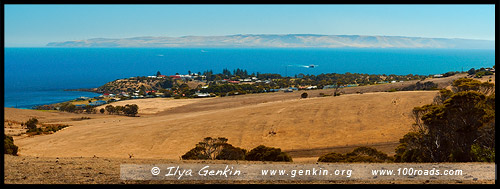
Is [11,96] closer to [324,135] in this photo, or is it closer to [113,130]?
[113,130]

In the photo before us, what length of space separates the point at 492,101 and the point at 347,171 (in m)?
10.9

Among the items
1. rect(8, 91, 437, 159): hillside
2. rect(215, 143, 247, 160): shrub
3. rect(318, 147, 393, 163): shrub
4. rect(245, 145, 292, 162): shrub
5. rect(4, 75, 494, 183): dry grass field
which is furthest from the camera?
rect(8, 91, 437, 159): hillside

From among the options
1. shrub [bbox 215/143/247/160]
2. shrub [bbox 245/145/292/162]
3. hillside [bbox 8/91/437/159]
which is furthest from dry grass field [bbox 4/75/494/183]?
shrub [bbox 215/143/247/160]

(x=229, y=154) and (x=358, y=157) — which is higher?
(x=358, y=157)

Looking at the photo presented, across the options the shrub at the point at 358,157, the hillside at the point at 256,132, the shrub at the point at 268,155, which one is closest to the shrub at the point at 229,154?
the shrub at the point at 268,155

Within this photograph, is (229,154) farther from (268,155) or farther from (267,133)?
(267,133)

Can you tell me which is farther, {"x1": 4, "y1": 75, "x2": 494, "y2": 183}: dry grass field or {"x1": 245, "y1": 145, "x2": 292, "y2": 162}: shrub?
{"x1": 4, "y1": 75, "x2": 494, "y2": 183}: dry grass field

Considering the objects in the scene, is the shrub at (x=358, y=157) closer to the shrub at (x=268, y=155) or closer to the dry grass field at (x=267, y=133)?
the shrub at (x=268, y=155)

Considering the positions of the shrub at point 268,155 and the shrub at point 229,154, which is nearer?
the shrub at point 268,155

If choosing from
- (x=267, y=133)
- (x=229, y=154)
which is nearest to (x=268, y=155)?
(x=229, y=154)

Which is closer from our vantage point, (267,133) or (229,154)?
(229,154)

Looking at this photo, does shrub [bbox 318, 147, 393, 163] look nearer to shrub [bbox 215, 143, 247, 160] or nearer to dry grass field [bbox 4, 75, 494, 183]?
dry grass field [bbox 4, 75, 494, 183]

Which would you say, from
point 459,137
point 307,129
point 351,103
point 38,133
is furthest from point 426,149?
point 38,133

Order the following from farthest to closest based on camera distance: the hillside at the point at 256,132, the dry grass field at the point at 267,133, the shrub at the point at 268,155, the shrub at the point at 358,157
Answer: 1. the hillside at the point at 256,132
2. the dry grass field at the point at 267,133
3. the shrub at the point at 268,155
4. the shrub at the point at 358,157
